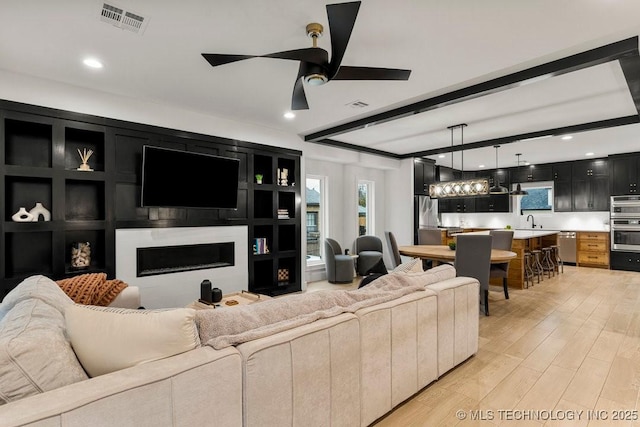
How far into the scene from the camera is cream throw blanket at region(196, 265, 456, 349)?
4.87 ft

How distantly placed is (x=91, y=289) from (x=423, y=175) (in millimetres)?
6969

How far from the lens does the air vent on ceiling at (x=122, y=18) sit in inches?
88.5

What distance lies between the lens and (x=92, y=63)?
3051mm

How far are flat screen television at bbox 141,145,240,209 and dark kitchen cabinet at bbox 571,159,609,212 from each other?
27.5ft

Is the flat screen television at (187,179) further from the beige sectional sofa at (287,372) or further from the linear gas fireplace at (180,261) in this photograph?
the beige sectional sofa at (287,372)

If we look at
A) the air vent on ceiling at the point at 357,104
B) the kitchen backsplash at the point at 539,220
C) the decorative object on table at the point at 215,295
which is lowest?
the decorative object on table at the point at 215,295

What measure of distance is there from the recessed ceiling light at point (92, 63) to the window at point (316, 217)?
4.10m

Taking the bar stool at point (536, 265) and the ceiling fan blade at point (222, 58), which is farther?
the bar stool at point (536, 265)

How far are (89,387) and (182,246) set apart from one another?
355cm

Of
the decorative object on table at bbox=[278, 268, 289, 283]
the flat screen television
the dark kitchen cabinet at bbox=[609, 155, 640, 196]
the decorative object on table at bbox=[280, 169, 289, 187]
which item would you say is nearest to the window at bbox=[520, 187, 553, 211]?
the dark kitchen cabinet at bbox=[609, 155, 640, 196]

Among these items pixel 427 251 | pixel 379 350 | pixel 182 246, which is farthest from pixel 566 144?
pixel 182 246

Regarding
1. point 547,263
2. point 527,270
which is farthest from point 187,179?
point 547,263

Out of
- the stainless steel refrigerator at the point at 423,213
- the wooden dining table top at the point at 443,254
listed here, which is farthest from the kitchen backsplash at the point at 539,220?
the wooden dining table top at the point at 443,254

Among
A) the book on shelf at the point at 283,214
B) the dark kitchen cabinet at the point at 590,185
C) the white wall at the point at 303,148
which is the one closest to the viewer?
the white wall at the point at 303,148
